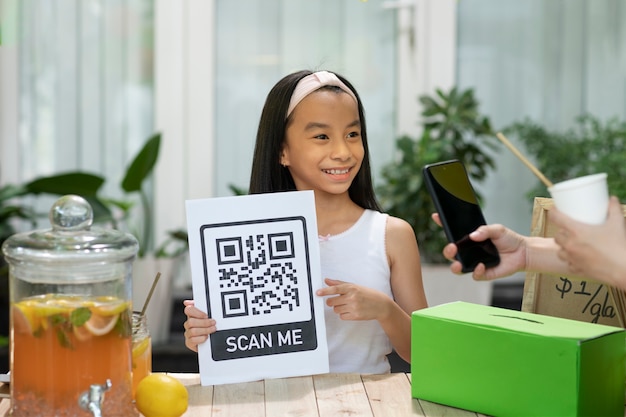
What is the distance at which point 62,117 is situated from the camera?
3.80 meters

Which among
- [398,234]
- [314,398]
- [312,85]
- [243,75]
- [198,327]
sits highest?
[243,75]

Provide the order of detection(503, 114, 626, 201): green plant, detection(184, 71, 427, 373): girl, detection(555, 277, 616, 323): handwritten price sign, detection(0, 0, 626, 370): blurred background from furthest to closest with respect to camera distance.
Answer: detection(0, 0, 626, 370): blurred background < detection(503, 114, 626, 201): green plant < detection(184, 71, 427, 373): girl < detection(555, 277, 616, 323): handwritten price sign

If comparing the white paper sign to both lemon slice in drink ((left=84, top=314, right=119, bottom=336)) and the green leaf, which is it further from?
the green leaf

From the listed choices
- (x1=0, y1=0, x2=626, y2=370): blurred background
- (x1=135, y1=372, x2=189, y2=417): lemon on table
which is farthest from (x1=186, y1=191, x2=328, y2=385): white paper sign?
(x1=0, y1=0, x2=626, y2=370): blurred background

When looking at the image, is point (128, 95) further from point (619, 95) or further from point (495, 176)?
point (619, 95)

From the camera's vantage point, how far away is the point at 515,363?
129 cm

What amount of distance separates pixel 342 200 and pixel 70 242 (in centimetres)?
78

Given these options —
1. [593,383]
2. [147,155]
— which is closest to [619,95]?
[147,155]

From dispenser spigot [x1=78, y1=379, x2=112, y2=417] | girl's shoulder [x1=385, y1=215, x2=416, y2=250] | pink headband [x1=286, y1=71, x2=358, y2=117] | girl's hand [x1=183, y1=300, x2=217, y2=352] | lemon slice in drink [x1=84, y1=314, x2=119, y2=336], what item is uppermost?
pink headband [x1=286, y1=71, x2=358, y2=117]

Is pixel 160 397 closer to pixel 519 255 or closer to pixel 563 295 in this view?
pixel 519 255

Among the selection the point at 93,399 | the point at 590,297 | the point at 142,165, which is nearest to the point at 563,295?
the point at 590,297

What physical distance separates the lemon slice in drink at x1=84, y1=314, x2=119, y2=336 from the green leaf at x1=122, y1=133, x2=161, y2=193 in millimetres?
2343

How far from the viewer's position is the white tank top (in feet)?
5.92

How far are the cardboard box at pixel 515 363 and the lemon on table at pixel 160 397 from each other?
0.37 meters
